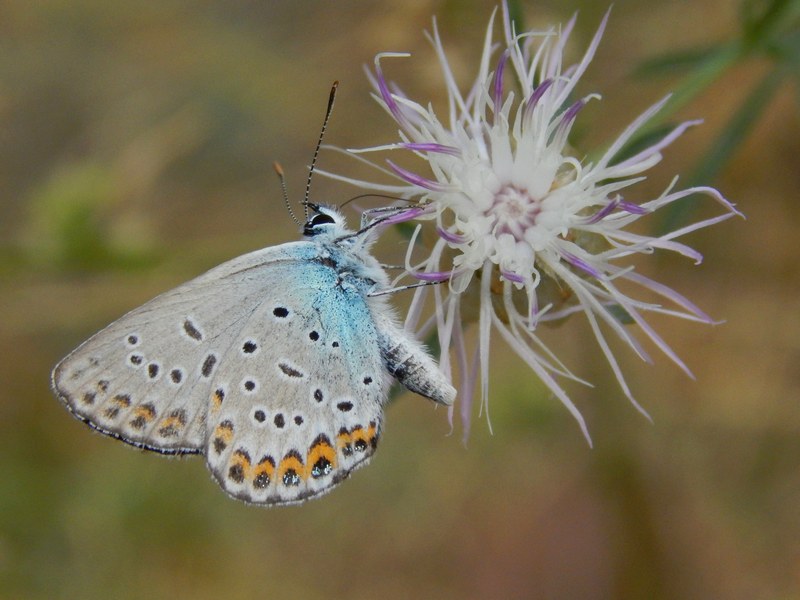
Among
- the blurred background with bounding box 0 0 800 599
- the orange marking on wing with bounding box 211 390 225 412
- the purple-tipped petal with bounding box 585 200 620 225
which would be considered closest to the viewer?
the purple-tipped petal with bounding box 585 200 620 225

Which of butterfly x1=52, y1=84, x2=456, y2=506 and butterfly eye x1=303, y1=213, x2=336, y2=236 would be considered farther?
butterfly eye x1=303, y1=213, x2=336, y2=236

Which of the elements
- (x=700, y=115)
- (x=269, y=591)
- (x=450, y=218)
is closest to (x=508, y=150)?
(x=450, y=218)

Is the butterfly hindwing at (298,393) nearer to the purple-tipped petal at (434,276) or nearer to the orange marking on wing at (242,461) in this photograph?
the orange marking on wing at (242,461)

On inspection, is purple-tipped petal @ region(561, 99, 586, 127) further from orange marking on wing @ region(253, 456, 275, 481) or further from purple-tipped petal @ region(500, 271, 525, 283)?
orange marking on wing @ region(253, 456, 275, 481)

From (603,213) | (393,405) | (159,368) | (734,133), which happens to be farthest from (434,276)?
(393,405)

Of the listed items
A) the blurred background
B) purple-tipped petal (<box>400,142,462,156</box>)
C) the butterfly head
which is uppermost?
purple-tipped petal (<box>400,142,462,156</box>)

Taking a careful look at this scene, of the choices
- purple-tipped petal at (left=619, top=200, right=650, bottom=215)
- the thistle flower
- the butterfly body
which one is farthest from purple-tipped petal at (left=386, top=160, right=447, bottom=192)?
purple-tipped petal at (left=619, top=200, right=650, bottom=215)

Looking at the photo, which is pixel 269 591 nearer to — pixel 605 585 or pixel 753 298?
pixel 605 585
